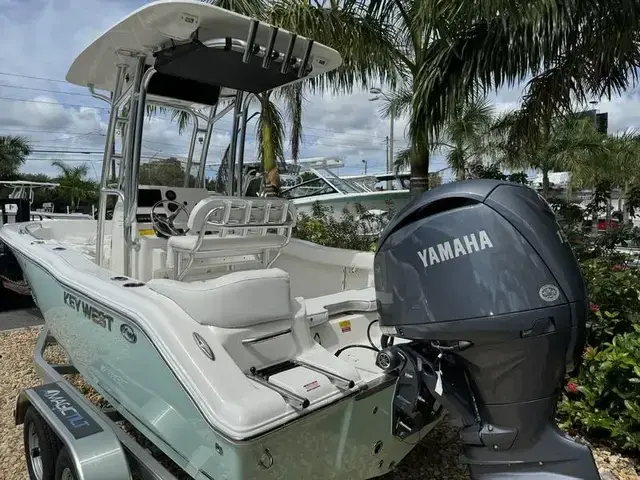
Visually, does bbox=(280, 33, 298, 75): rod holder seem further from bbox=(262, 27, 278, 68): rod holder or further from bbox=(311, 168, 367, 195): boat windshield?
bbox=(311, 168, 367, 195): boat windshield

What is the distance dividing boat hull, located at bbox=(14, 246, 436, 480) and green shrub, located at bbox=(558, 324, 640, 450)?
143 centimetres

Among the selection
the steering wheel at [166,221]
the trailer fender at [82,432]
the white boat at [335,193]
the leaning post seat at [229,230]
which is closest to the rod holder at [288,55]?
the leaning post seat at [229,230]

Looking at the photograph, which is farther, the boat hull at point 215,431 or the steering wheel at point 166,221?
the steering wheel at point 166,221

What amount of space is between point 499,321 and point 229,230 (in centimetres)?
197

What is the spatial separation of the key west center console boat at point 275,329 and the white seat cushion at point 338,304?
14mm

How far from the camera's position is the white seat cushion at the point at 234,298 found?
226 centimetres

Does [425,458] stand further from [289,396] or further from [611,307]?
[611,307]

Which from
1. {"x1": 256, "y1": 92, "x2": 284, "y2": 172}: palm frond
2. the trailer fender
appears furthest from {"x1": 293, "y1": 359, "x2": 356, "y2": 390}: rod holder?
{"x1": 256, "y1": 92, "x2": 284, "y2": 172}: palm frond

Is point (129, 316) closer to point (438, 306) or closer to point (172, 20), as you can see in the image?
point (438, 306)

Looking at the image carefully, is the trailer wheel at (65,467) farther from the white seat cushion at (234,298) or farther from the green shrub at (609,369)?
the green shrub at (609,369)

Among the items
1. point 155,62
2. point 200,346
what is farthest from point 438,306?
point 155,62

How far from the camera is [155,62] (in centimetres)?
332

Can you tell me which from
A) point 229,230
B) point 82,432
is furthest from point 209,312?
point 229,230

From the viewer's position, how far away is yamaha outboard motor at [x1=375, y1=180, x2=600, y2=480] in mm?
1616
